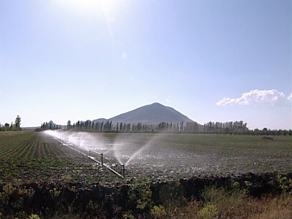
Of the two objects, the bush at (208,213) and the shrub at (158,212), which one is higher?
the bush at (208,213)

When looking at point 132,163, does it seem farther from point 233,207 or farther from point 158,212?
point 158,212

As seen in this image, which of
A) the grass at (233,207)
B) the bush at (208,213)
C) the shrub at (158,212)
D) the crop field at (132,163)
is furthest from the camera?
the crop field at (132,163)

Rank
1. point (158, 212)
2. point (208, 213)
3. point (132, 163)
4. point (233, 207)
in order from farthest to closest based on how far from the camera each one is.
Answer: point (132, 163) < point (233, 207) < point (158, 212) < point (208, 213)

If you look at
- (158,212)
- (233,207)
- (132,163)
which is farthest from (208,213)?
(132,163)

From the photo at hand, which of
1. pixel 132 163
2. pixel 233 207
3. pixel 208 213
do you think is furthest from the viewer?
pixel 132 163

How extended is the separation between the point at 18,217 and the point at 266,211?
6818 millimetres

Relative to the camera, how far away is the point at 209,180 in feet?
46.0

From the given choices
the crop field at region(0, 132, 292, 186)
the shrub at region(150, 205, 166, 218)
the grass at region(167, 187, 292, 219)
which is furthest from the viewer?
the crop field at region(0, 132, 292, 186)

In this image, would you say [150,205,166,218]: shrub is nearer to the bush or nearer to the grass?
the grass

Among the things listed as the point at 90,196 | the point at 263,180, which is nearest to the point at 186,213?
the point at 90,196

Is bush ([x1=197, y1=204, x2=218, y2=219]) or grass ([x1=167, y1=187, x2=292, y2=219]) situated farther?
grass ([x1=167, y1=187, x2=292, y2=219])

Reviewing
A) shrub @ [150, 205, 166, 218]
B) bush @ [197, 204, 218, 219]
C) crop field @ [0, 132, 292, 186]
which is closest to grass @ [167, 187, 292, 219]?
bush @ [197, 204, 218, 219]

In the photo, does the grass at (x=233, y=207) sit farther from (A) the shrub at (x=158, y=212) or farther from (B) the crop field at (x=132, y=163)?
(B) the crop field at (x=132, y=163)

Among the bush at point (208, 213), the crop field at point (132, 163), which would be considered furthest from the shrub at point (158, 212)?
the crop field at point (132, 163)
